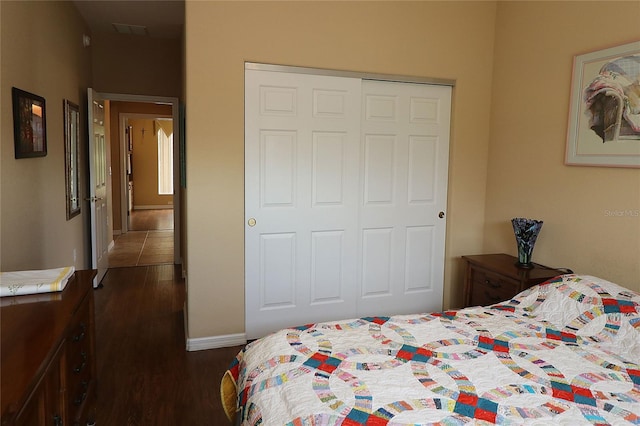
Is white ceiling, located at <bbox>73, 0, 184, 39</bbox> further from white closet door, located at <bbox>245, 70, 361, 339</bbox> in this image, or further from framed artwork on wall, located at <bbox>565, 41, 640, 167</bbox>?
framed artwork on wall, located at <bbox>565, 41, 640, 167</bbox>

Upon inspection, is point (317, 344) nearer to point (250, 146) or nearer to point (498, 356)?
point (498, 356)

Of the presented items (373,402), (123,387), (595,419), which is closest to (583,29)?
(595,419)

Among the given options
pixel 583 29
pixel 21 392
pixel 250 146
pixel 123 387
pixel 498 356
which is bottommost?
pixel 123 387

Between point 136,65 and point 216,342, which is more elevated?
point 136,65

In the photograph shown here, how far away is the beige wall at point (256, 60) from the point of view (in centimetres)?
297

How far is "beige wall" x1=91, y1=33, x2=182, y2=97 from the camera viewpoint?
489 centimetres

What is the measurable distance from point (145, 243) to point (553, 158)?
5.83 m

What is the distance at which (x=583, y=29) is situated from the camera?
2.81 metres

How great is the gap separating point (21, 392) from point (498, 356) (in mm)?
1611

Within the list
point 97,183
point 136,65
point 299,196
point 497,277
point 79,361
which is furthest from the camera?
point 136,65

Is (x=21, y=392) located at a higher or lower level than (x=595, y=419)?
higher

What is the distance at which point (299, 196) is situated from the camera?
3.30m

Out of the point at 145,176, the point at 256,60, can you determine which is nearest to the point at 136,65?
the point at 256,60

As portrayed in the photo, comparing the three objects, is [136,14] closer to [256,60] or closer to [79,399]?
[256,60]
